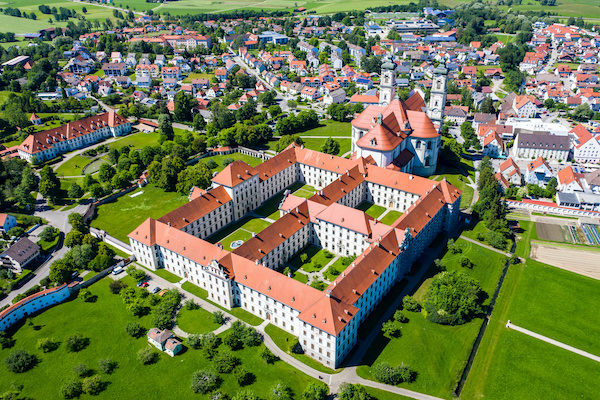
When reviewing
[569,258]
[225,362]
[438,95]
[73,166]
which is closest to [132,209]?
[73,166]

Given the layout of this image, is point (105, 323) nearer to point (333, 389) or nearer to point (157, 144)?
point (333, 389)

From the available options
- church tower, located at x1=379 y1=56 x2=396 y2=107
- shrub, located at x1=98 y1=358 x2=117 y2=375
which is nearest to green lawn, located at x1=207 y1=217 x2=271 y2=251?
shrub, located at x1=98 y1=358 x2=117 y2=375

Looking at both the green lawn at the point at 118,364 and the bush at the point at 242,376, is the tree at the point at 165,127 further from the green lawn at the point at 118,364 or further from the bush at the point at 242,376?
the bush at the point at 242,376

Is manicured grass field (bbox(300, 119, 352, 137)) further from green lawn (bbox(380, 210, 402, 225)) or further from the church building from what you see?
green lawn (bbox(380, 210, 402, 225))

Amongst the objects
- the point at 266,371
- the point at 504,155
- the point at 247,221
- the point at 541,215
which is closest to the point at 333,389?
the point at 266,371

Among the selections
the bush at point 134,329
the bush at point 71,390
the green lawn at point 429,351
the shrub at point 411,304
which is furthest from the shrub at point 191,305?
the shrub at point 411,304

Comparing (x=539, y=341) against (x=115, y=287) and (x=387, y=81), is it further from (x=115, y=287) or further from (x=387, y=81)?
(x=387, y=81)
